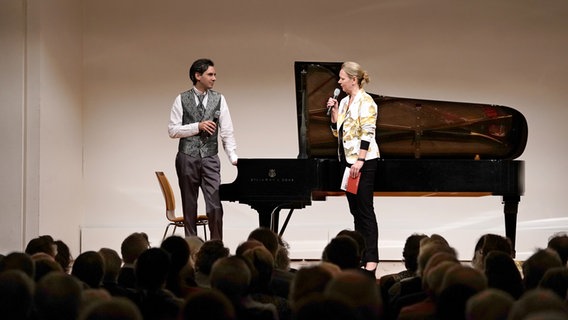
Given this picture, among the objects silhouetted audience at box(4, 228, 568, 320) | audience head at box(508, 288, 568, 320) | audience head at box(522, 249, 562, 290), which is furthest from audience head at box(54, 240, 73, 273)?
audience head at box(508, 288, 568, 320)

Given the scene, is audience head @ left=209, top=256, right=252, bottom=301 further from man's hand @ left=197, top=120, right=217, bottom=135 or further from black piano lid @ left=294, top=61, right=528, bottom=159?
black piano lid @ left=294, top=61, right=528, bottom=159

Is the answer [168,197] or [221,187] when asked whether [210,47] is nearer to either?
[168,197]

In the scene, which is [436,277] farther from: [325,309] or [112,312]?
[112,312]

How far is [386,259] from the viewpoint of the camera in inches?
316

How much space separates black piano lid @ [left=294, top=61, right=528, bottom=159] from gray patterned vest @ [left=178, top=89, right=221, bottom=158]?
630mm

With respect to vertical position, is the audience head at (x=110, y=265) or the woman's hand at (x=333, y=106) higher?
the woman's hand at (x=333, y=106)

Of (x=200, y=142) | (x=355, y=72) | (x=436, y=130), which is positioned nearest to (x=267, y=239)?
(x=355, y=72)

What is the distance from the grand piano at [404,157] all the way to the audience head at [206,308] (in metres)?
3.52

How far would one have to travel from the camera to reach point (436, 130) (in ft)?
20.4

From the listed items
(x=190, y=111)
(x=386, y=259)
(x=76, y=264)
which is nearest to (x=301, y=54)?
(x=386, y=259)

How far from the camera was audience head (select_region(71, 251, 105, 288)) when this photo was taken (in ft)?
10.3

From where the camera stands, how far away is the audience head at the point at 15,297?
2.39 m

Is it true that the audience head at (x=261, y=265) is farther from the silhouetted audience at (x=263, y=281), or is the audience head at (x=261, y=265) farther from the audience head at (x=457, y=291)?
the audience head at (x=457, y=291)

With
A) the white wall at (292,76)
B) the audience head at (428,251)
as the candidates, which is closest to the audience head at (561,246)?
the audience head at (428,251)
